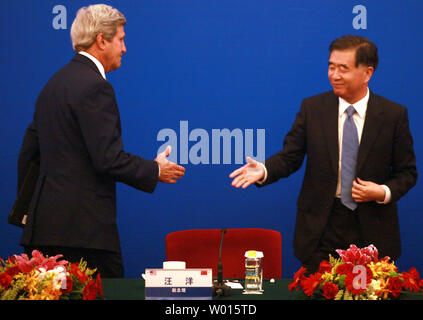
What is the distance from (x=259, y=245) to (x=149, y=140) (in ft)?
3.84

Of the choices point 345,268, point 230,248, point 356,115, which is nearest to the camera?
point 345,268

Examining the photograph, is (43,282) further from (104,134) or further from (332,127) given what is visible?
(332,127)

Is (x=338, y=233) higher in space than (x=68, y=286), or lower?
higher

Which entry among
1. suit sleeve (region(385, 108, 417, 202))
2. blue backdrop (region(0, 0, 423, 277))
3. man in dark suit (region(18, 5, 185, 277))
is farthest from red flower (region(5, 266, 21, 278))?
blue backdrop (region(0, 0, 423, 277))

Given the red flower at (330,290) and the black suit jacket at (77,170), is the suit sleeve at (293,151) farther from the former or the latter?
the red flower at (330,290)

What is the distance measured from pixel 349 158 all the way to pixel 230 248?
0.74m

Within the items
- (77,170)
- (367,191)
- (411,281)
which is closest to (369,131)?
(367,191)

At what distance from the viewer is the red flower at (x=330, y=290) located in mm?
1935

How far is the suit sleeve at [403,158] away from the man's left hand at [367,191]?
0.27 feet

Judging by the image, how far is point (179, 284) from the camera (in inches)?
76.5

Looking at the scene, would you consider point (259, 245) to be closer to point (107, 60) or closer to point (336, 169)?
point (336, 169)

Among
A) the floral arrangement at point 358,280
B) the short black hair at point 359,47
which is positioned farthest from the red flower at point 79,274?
the short black hair at point 359,47

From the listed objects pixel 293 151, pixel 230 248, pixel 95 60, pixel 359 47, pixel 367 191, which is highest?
pixel 359 47

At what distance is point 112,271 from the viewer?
2637 millimetres
